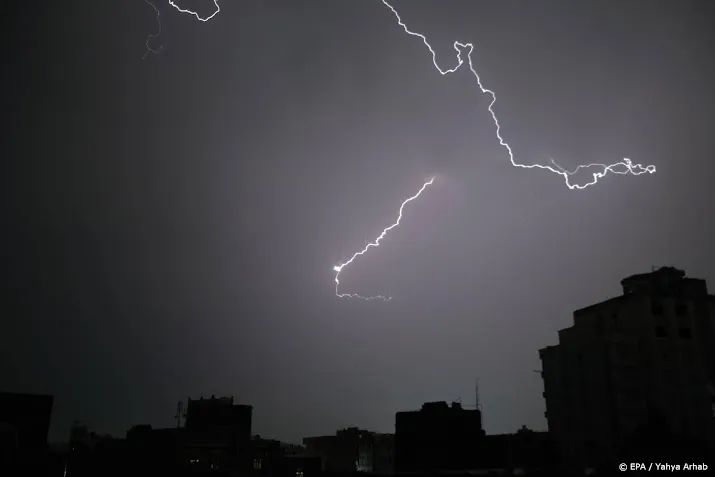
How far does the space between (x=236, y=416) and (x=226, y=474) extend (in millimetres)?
17367

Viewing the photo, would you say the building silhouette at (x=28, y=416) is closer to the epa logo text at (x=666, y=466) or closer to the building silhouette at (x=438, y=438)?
the building silhouette at (x=438, y=438)

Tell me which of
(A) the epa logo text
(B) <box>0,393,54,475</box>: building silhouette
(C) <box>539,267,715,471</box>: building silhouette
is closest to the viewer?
(A) the epa logo text

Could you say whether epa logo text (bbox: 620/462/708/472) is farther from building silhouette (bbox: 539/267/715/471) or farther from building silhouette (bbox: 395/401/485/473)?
building silhouette (bbox: 395/401/485/473)

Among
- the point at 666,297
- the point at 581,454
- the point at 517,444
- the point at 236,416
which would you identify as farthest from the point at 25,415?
the point at 666,297

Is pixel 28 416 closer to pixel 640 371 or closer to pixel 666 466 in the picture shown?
pixel 666 466

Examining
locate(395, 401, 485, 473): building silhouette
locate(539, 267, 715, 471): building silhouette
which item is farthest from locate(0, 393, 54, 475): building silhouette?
locate(539, 267, 715, 471): building silhouette

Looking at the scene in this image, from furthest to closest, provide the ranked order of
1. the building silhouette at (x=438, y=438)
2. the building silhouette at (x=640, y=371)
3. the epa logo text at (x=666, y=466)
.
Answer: the building silhouette at (x=438, y=438)
the building silhouette at (x=640, y=371)
the epa logo text at (x=666, y=466)

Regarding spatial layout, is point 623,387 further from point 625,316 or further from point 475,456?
point 475,456

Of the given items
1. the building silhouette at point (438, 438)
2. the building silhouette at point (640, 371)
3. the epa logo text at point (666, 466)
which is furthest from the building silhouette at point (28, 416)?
the building silhouette at point (640, 371)

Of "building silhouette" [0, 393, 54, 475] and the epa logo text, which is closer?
the epa logo text

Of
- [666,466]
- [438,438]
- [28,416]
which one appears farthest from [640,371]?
[28,416]

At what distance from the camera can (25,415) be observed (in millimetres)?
34219

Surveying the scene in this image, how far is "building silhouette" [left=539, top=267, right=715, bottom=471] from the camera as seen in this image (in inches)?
1405

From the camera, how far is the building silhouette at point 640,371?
117 feet
